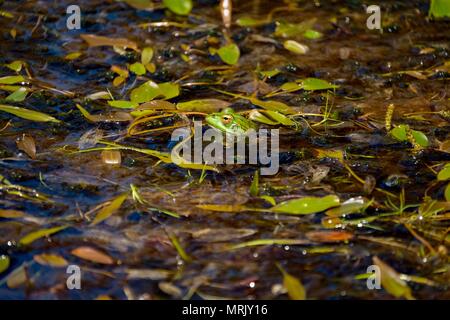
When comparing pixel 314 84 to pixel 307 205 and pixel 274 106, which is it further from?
pixel 307 205

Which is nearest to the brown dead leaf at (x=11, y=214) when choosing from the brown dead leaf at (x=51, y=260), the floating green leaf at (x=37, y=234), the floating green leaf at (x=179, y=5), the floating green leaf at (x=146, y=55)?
the floating green leaf at (x=37, y=234)

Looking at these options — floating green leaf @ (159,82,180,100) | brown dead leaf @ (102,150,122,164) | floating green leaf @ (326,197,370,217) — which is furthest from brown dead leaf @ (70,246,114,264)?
floating green leaf @ (159,82,180,100)

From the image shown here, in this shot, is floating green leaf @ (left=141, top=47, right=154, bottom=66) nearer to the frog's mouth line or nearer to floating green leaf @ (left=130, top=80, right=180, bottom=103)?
floating green leaf @ (left=130, top=80, right=180, bottom=103)

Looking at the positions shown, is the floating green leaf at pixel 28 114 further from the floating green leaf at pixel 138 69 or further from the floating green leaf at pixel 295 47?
the floating green leaf at pixel 295 47

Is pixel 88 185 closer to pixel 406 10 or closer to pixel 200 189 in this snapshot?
pixel 200 189
